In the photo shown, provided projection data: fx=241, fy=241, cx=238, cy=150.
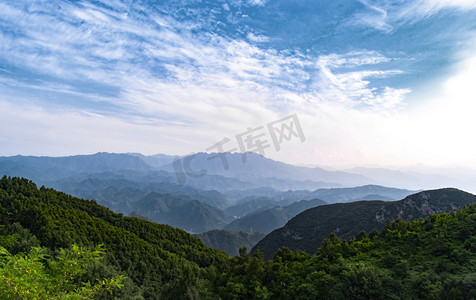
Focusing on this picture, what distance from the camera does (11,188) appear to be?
39469 millimetres

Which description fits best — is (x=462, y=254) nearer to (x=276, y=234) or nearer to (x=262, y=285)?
(x=262, y=285)

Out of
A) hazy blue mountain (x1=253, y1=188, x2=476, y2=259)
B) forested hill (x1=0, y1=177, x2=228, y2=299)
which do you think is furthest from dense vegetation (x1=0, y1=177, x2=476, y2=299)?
hazy blue mountain (x1=253, y1=188, x2=476, y2=259)

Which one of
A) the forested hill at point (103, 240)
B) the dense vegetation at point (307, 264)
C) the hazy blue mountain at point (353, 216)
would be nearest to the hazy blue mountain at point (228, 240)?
the hazy blue mountain at point (353, 216)

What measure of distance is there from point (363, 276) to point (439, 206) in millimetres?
82708

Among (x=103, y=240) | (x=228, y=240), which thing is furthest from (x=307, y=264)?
(x=228, y=240)

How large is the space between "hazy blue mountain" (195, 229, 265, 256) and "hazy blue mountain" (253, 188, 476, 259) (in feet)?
265

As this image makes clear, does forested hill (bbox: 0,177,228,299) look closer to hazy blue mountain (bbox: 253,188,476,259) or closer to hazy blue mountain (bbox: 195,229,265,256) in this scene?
hazy blue mountain (bbox: 253,188,476,259)

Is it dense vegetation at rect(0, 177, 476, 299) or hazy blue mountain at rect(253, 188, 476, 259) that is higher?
dense vegetation at rect(0, 177, 476, 299)

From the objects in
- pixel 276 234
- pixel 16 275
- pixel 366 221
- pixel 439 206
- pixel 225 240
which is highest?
pixel 16 275

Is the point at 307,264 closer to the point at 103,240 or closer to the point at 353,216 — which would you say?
the point at 103,240

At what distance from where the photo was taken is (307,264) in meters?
19.0

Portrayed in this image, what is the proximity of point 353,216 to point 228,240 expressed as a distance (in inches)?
4549

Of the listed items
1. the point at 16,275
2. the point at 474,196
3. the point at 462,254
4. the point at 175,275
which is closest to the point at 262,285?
the point at 462,254

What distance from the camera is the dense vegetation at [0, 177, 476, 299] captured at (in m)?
13.4
